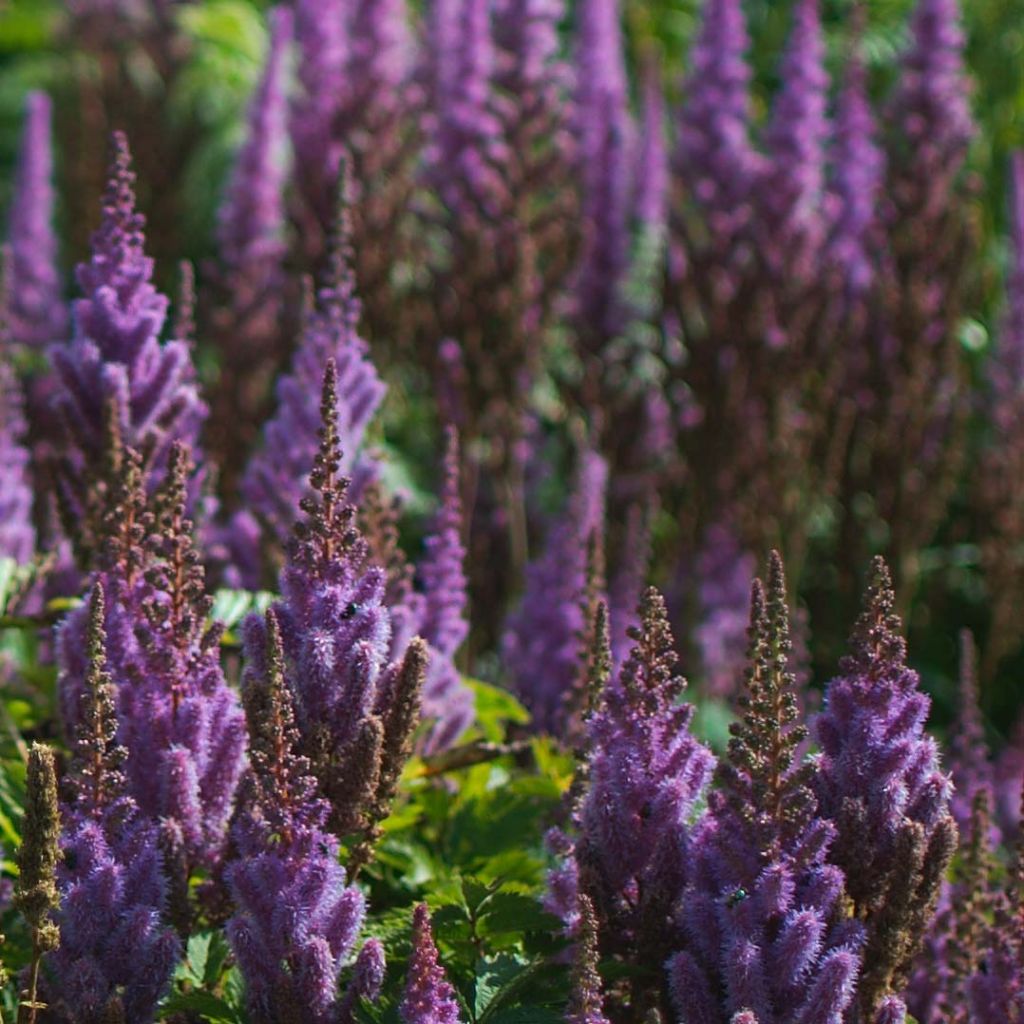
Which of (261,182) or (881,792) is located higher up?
(261,182)

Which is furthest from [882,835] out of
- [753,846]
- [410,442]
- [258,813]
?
[410,442]

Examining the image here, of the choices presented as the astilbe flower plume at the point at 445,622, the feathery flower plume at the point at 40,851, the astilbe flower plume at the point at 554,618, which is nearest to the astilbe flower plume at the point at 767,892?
the feathery flower plume at the point at 40,851

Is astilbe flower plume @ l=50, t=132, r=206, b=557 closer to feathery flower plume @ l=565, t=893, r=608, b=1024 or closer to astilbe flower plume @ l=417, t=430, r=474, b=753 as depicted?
astilbe flower plume @ l=417, t=430, r=474, b=753

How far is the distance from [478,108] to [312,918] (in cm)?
419

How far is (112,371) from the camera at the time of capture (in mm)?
3172

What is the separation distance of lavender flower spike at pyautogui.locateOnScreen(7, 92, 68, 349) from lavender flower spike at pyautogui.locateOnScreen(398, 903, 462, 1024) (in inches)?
181

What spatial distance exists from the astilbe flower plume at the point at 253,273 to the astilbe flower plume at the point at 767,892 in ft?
11.8

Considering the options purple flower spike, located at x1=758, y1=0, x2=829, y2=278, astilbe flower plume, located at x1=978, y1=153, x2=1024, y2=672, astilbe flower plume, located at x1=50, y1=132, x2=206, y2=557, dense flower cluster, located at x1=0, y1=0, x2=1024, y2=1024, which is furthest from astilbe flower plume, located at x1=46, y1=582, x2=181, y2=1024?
astilbe flower plume, located at x1=978, y1=153, x2=1024, y2=672

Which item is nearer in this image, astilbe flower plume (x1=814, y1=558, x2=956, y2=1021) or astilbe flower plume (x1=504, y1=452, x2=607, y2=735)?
astilbe flower plume (x1=814, y1=558, x2=956, y2=1021)

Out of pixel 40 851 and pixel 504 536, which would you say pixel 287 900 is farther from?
pixel 504 536

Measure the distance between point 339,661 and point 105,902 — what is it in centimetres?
40

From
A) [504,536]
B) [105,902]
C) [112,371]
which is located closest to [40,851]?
[105,902]

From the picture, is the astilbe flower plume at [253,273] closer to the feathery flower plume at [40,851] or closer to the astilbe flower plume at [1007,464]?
the astilbe flower plume at [1007,464]

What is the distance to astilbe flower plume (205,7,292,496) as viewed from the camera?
5.86 metres
